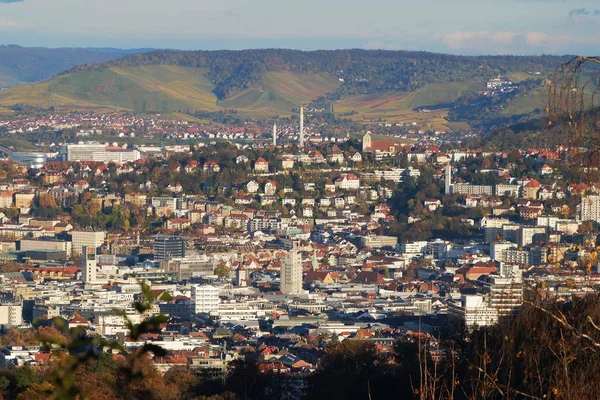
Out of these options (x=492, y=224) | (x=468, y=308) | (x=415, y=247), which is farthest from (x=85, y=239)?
(x=468, y=308)

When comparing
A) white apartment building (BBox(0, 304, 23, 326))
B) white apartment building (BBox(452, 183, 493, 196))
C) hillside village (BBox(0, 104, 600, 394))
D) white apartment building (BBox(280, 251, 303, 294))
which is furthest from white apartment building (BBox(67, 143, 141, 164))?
white apartment building (BBox(0, 304, 23, 326))

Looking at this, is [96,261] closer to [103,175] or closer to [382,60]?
[103,175]

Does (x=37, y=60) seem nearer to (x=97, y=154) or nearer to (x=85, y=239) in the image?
(x=97, y=154)

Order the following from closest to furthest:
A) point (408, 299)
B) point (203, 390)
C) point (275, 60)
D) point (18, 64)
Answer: point (203, 390) < point (408, 299) < point (275, 60) < point (18, 64)

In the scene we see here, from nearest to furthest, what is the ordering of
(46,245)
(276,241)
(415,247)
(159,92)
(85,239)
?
(415,247) < (46,245) < (85,239) < (276,241) < (159,92)

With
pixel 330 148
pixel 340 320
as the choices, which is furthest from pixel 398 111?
pixel 340 320
